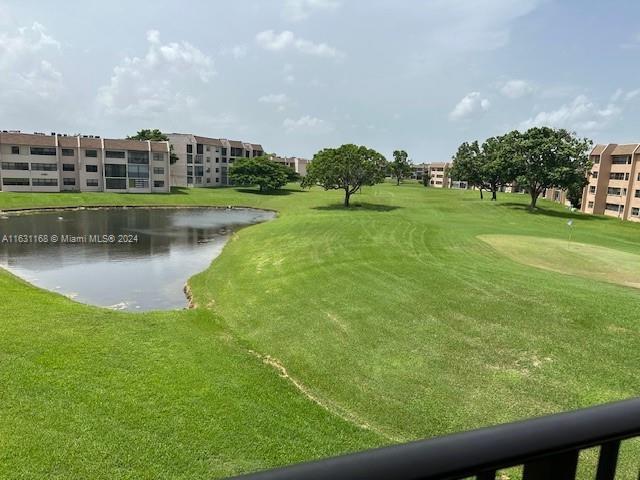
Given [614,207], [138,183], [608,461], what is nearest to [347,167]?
[614,207]

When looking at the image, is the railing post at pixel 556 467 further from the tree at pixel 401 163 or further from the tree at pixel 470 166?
the tree at pixel 401 163

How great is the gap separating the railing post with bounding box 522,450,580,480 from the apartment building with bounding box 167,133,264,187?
10296cm

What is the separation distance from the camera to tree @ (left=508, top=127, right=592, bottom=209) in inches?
1999

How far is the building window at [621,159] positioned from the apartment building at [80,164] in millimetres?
70438

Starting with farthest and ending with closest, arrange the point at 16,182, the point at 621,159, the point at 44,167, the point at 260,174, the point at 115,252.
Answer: the point at 260,174 < the point at 44,167 < the point at 16,182 < the point at 621,159 < the point at 115,252

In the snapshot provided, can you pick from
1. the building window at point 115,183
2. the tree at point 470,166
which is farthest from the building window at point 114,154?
the tree at point 470,166

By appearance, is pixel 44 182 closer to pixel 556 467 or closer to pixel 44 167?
pixel 44 167

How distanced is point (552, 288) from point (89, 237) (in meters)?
37.7

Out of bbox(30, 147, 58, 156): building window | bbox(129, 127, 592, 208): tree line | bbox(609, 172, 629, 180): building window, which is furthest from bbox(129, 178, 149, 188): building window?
bbox(609, 172, 629, 180): building window

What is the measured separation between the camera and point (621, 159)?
61.3 meters

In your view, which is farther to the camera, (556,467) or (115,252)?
(115,252)

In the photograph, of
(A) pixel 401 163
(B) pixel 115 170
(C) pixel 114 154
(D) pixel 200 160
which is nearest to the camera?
(B) pixel 115 170

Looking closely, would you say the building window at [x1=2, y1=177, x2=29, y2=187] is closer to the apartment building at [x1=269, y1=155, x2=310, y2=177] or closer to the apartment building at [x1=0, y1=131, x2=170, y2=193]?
the apartment building at [x1=0, y1=131, x2=170, y2=193]

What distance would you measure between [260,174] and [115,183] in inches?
1035
